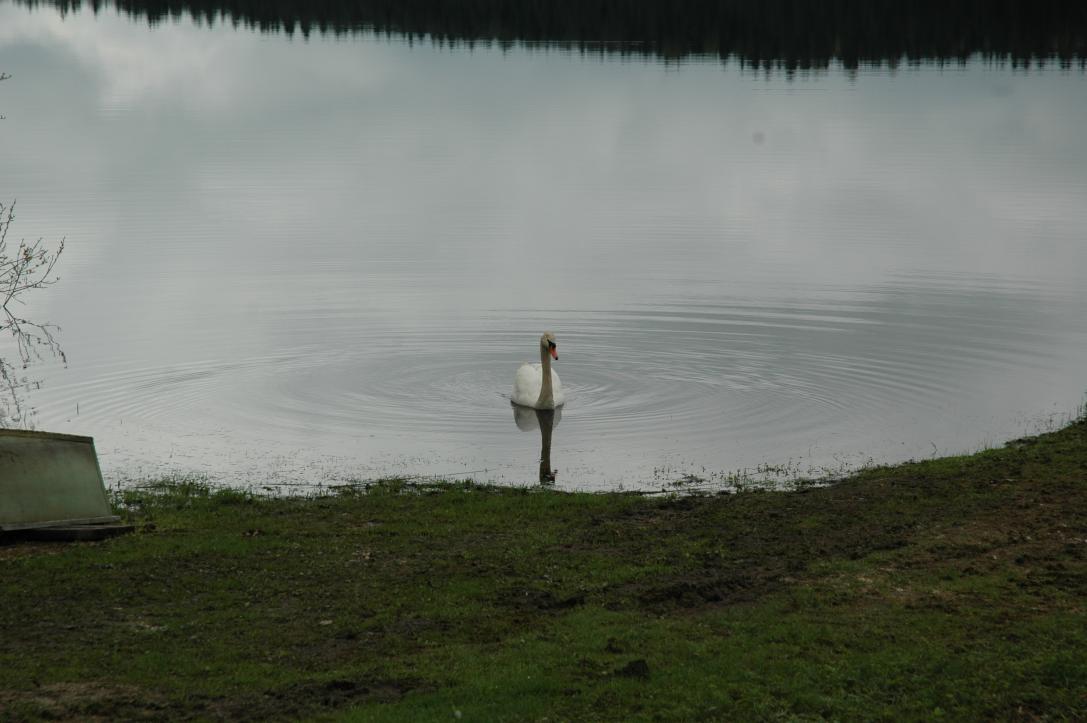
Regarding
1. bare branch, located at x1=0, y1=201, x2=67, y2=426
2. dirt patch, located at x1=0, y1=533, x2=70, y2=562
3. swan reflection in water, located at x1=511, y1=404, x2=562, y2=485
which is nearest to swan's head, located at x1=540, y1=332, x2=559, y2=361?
swan reflection in water, located at x1=511, y1=404, x2=562, y2=485

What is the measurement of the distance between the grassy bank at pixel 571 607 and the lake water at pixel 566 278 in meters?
3.06

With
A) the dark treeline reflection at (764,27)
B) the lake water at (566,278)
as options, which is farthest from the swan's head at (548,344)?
the dark treeline reflection at (764,27)

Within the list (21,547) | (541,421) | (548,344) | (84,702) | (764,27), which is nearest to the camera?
(84,702)

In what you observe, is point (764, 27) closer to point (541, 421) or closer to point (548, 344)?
point (548, 344)

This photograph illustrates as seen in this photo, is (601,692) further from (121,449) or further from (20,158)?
(20,158)

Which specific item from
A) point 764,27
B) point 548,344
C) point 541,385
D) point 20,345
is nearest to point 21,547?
point 541,385

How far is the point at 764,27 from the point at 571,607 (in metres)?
87.7

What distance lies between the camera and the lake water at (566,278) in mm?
20672

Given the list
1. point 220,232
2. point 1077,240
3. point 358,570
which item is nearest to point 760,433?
point 358,570

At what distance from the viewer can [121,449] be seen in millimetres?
19656

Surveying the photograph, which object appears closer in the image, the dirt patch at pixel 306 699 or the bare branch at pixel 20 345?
the dirt patch at pixel 306 699

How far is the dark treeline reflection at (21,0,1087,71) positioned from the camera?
88.7m

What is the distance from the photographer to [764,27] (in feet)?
312

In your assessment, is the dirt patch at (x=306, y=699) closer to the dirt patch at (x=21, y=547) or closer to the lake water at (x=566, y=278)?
the dirt patch at (x=21, y=547)
